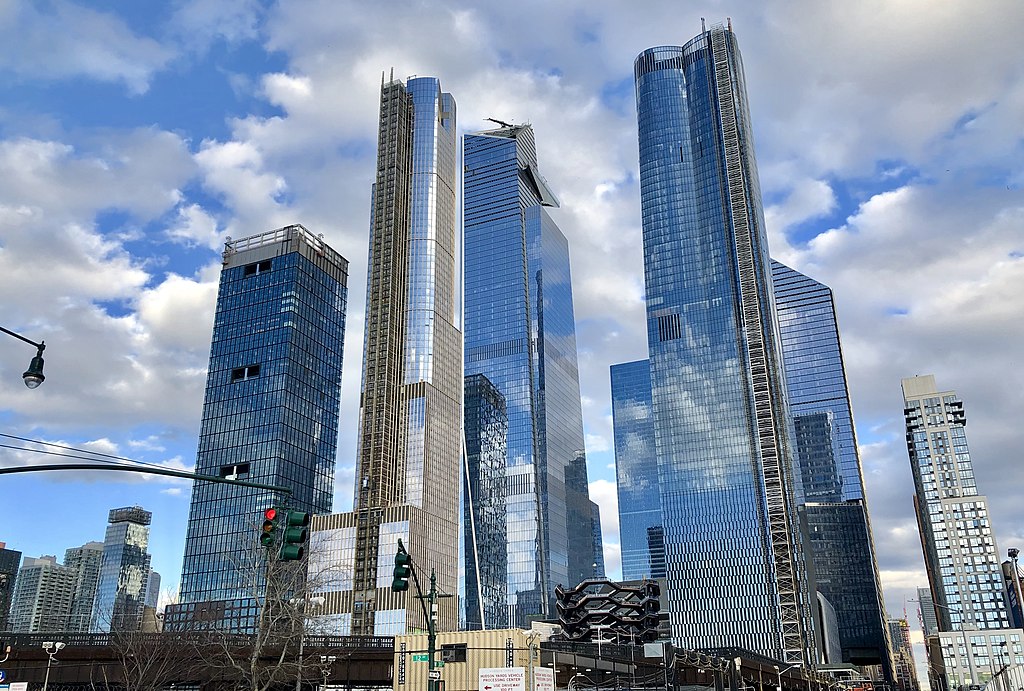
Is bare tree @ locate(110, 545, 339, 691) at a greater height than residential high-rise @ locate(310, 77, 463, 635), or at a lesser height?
lesser

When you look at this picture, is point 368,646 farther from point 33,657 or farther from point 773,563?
point 773,563

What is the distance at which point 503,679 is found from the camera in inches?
1433

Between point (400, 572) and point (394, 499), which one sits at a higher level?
point (394, 499)

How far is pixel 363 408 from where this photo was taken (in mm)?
194250

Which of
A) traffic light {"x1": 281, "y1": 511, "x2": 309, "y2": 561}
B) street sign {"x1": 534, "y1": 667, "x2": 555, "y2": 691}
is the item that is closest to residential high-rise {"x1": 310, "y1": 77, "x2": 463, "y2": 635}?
street sign {"x1": 534, "y1": 667, "x2": 555, "y2": 691}

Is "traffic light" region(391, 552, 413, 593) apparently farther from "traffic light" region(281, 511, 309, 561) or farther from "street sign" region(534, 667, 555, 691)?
"street sign" region(534, 667, 555, 691)

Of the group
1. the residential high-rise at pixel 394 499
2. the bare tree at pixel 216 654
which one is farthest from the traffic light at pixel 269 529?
the residential high-rise at pixel 394 499

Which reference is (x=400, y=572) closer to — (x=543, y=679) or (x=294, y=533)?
(x=294, y=533)

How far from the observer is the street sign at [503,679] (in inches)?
1410

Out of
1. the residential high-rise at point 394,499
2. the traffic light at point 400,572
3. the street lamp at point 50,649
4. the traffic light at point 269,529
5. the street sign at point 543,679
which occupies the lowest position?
the street sign at point 543,679

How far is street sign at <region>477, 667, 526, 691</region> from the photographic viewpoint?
3581 centimetres

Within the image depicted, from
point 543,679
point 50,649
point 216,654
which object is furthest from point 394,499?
point 543,679

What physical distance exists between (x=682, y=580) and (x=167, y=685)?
150 metres

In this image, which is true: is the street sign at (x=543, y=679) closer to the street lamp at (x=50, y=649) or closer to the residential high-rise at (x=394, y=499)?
the street lamp at (x=50, y=649)
